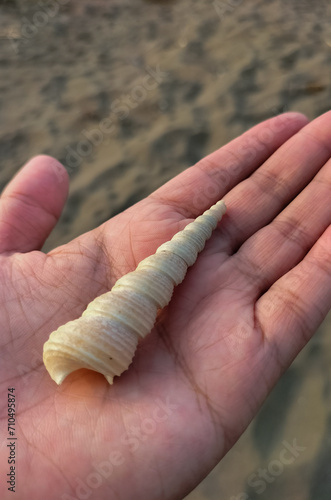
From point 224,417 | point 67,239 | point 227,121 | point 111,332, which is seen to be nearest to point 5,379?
point 111,332

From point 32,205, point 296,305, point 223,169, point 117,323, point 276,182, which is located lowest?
point 296,305

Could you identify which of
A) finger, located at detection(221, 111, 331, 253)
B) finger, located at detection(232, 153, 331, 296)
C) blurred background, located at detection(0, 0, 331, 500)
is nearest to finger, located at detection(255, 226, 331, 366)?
finger, located at detection(232, 153, 331, 296)

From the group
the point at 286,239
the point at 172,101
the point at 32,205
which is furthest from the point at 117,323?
the point at 172,101

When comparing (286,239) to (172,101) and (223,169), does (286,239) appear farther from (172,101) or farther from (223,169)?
(172,101)

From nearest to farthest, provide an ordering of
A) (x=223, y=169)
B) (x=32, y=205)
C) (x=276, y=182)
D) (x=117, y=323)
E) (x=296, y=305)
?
(x=117, y=323), (x=296, y=305), (x=32, y=205), (x=276, y=182), (x=223, y=169)

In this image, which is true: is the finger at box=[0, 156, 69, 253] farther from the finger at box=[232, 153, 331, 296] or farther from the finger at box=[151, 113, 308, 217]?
the finger at box=[232, 153, 331, 296]

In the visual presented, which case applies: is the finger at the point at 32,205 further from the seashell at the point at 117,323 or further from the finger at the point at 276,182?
the finger at the point at 276,182
